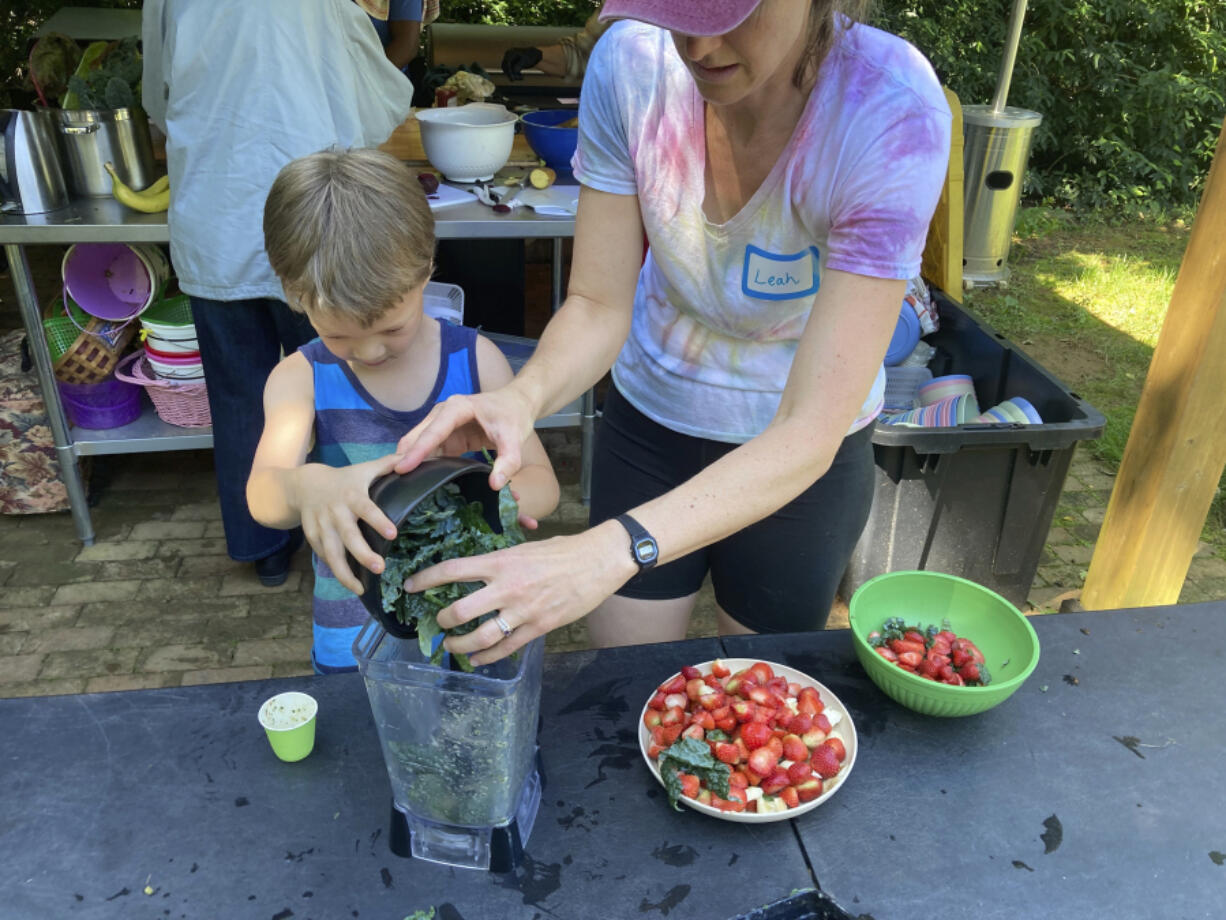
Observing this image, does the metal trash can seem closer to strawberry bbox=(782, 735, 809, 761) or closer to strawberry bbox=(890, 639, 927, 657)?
strawberry bbox=(890, 639, 927, 657)

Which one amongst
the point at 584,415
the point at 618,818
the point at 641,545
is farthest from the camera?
the point at 584,415

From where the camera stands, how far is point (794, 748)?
1376 millimetres

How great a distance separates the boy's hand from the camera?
1.14 metres

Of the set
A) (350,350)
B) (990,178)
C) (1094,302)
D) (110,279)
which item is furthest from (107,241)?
(1094,302)

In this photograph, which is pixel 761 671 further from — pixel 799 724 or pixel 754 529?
pixel 754 529

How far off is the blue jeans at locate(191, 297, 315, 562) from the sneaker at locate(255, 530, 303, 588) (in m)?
0.12

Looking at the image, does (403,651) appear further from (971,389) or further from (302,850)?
(971,389)

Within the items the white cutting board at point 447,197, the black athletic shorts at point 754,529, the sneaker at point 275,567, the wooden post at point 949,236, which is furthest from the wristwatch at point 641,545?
the wooden post at point 949,236

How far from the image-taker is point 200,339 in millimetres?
2986

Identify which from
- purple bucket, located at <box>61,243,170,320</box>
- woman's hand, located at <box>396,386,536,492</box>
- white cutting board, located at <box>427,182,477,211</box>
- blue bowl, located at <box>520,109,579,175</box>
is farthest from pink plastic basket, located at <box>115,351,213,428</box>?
woman's hand, located at <box>396,386,536,492</box>

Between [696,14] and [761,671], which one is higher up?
[696,14]

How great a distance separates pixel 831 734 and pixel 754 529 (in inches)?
19.1

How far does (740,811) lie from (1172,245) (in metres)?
7.13

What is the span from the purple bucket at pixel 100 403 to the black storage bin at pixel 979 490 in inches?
104
